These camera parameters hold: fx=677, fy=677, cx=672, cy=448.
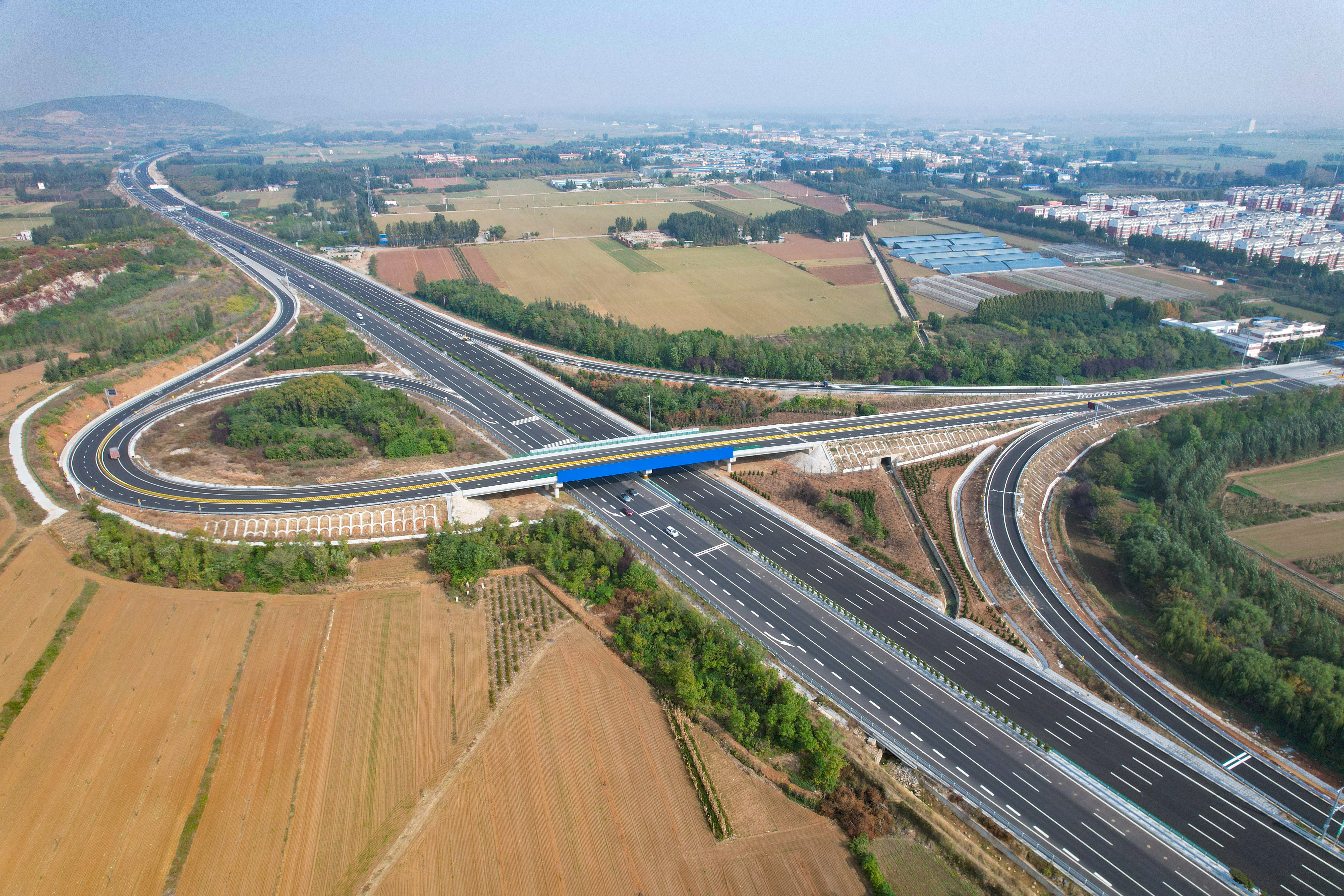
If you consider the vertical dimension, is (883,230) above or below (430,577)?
above

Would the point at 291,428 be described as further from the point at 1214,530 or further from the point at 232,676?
the point at 1214,530

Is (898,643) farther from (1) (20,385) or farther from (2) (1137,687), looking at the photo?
(1) (20,385)

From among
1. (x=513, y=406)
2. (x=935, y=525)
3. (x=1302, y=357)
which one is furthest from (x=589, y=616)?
(x=1302, y=357)

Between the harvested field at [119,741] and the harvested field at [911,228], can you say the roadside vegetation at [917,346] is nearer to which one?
the harvested field at [119,741]

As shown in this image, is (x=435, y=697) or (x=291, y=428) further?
(x=291, y=428)

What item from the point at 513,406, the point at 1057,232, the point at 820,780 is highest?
the point at 1057,232

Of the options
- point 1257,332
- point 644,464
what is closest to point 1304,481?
point 1257,332

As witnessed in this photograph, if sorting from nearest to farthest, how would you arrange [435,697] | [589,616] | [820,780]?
[820,780] < [435,697] < [589,616]

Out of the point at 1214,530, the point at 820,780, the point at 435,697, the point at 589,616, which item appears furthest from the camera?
the point at 1214,530
